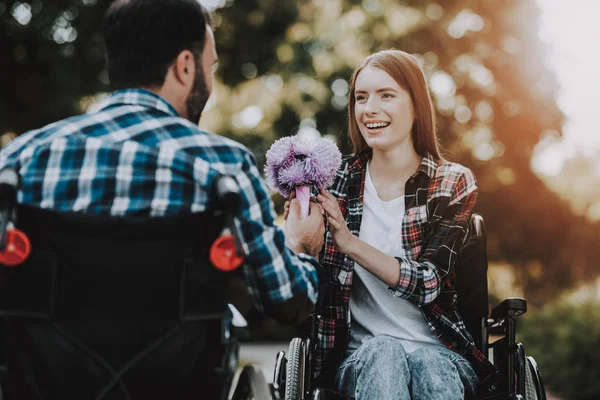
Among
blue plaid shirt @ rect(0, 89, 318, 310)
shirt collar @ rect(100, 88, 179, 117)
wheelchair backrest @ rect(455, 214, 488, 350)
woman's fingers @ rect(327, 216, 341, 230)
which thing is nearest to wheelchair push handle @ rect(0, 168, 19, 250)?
blue plaid shirt @ rect(0, 89, 318, 310)

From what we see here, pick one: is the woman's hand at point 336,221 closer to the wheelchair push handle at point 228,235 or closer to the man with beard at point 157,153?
the man with beard at point 157,153

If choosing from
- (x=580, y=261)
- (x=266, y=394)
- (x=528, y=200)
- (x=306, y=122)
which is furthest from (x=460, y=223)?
(x=580, y=261)

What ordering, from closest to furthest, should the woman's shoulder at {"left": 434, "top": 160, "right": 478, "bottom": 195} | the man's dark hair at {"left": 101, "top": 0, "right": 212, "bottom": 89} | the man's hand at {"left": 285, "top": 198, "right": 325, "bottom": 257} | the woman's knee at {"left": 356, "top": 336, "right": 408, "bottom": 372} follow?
the man's dark hair at {"left": 101, "top": 0, "right": 212, "bottom": 89} < the man's hand at {"left": 285, "top": 198, "right": 325, "bottom": 257} < the woman's knee at {"left": 356, "top": 336, "right": 408, "bottom": 372} < the woman's shoulder at {"left": 434, "top": 160, "right": 478, "bottom": 195}

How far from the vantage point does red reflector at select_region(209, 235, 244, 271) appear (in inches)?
73.3

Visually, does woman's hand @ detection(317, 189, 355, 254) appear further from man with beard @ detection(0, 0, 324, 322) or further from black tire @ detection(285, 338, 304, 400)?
man with beard @ detection(0, 0, 324, 322)

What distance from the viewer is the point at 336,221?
2779mm

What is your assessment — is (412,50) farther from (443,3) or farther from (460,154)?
(460,154)

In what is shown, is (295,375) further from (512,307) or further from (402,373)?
(512,307)

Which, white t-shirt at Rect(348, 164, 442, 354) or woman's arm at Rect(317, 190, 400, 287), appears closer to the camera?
woman's arm at Rect(317, 190, 400, 287)

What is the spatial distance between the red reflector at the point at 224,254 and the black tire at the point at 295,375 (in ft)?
3.34

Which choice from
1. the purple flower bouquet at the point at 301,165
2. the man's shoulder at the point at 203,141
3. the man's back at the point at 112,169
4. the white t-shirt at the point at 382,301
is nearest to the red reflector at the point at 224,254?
the man's back at the point at 112,169

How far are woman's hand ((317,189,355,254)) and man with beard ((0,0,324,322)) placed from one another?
1.98 feet

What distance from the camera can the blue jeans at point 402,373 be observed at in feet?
8.65

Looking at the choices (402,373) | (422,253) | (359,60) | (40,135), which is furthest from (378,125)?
(359,60)
